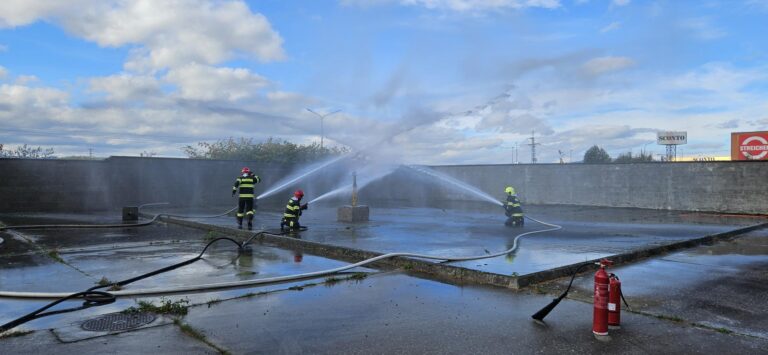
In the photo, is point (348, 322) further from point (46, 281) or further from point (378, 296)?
point (46, 281)

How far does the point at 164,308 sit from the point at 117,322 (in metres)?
0.50

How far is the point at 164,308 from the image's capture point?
5.21 metres

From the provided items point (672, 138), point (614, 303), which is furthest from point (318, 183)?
point (672, 138)

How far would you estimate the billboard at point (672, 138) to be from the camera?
170 ft

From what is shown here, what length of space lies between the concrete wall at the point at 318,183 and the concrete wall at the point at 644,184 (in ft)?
0.10

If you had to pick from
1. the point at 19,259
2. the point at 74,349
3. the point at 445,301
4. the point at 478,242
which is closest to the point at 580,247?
the point at 478,242

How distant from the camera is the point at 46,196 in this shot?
19344 millimetres

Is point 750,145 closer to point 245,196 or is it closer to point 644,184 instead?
point 644,184

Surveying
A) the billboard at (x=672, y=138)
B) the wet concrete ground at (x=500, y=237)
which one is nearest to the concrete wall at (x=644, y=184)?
the wet concrete ground at (x=500, y=237)

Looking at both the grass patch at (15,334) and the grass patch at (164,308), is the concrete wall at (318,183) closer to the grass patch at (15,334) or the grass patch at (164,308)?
the grass patch at (164,308)

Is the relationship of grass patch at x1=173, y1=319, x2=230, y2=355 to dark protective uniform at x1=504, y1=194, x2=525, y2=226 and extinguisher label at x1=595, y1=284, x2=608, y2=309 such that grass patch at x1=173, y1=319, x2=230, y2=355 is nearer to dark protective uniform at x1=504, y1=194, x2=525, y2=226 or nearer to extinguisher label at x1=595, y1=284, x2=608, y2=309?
extinguisher label at x1=595, y1=284, x2=608, y2=309

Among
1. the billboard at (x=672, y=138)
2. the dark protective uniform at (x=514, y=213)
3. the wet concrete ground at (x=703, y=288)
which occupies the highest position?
the billboard at (x=672, y=138)

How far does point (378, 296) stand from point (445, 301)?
2.64 feet

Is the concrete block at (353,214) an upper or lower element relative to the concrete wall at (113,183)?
lower
